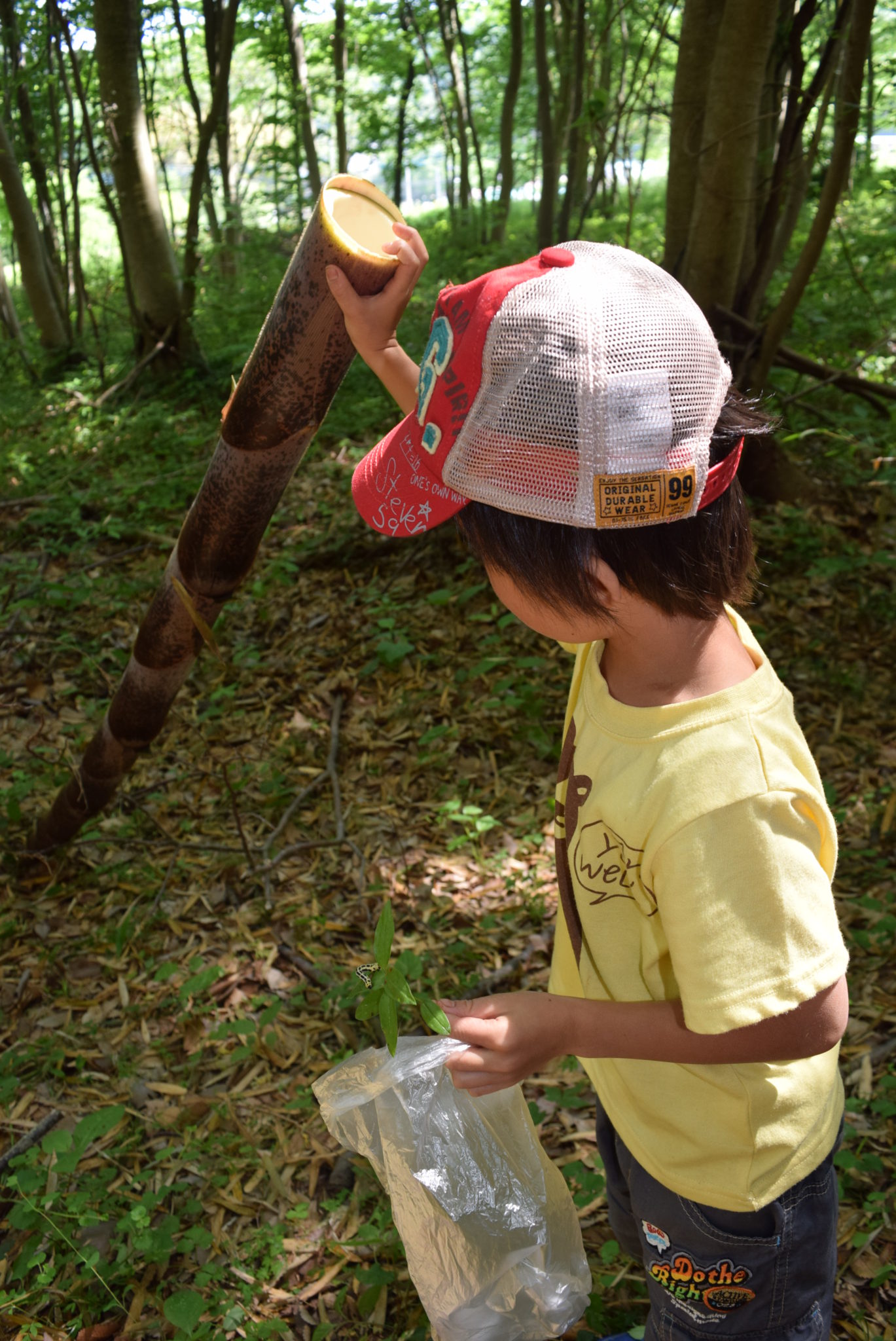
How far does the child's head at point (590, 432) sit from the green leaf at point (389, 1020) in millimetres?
632

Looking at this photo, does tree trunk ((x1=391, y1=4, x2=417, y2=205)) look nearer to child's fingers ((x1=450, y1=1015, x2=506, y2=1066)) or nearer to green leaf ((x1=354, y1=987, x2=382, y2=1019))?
green leaf ((x1=354, y1=987, x2=382, y2=1019))

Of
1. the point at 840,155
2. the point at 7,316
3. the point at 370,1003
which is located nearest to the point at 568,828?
the point at 370,1003

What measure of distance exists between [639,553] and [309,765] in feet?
8.62

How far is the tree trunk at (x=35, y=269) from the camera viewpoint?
860 centimetres

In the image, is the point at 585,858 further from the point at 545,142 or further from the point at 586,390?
the point at 545,142

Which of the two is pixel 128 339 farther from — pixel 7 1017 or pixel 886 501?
pixel 7 1017

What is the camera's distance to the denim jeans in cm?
123

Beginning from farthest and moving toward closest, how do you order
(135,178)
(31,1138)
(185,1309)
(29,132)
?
(29,132) < (135,178) < (31,1138) < (185,1309)

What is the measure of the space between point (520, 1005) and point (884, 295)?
809cm

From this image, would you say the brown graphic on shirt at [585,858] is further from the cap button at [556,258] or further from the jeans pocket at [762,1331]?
the cap button at [556,258]

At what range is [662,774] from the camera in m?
1.08

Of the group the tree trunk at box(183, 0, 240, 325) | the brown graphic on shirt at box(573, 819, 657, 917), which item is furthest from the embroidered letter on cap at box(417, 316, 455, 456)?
the tree trunk at box(183, 0, 240, 325)

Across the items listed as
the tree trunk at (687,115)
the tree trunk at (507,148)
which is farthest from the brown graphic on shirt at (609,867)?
the tree trunk at (507,148)

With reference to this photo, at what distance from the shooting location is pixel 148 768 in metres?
3.46
